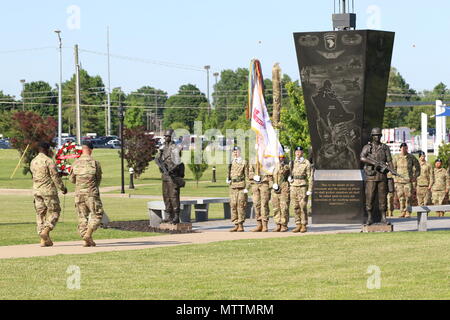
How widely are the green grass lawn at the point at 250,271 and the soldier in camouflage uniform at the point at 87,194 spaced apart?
126 cm

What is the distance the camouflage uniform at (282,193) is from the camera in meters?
23.1

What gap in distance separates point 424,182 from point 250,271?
17.1 m

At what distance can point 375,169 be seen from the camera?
883 inches

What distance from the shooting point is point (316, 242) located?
20.0 metres

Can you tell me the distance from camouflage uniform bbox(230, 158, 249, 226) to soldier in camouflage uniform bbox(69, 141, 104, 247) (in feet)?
16.2

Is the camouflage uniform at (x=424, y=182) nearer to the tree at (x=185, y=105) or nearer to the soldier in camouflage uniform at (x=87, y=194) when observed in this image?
the soldier in camouflage uniform at (x=87, y=194)

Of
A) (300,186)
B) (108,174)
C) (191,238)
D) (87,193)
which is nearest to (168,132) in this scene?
(191,238)

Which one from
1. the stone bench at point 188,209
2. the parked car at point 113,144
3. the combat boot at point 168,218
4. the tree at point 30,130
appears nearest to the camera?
the combat boot at point 168,218

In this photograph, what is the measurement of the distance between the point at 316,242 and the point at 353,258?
3.20 metres

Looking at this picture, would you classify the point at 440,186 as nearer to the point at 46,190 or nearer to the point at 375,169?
Result: the point at 375,169

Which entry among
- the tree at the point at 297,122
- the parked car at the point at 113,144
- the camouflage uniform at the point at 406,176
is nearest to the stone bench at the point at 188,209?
the camouflage uniform at the point at 406,176

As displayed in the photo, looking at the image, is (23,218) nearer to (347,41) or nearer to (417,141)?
(347,41)
